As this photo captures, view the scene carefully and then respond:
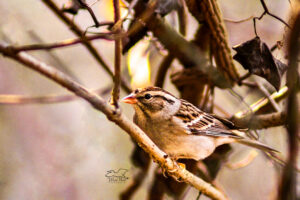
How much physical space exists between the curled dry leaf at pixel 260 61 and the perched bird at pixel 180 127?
1.37ft

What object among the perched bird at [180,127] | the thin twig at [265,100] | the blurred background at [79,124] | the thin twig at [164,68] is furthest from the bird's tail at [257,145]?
the thin twig at [164,68]

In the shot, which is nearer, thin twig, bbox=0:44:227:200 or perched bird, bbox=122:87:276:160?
thin twig, bbox=0:44:227:200

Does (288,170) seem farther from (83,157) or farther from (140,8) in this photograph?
(83,157)

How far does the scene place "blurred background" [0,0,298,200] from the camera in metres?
2.25

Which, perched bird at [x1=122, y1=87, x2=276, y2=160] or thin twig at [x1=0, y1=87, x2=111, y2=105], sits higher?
thin twig at [x1=0, y1=87, x2=111, y2=105]

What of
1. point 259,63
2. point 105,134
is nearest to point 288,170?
point 259,63

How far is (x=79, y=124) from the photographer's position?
131 inches

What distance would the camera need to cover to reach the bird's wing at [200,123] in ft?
5.99

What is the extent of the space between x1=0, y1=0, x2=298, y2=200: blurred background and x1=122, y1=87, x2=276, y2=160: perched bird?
0.78ft

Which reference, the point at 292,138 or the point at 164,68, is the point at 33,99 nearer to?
the point at 164,68

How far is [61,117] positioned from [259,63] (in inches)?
102

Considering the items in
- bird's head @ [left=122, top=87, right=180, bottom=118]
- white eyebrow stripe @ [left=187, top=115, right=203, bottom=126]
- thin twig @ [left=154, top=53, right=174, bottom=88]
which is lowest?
white eyebrow stripe @ [left=187, top=115, right=203, bottom=126]

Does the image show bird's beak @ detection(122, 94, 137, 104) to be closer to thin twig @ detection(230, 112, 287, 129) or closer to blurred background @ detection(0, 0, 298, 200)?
blurred background @ detection(0, 0, 298, 200)
